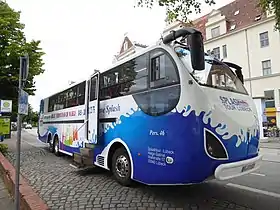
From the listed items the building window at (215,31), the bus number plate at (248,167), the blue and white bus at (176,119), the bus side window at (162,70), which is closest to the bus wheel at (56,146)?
the blue and white bus at (176,119)

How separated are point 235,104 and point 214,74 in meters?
0.68

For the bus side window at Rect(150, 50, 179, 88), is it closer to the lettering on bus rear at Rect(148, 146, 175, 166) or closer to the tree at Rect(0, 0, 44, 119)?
the lettering on bus rear at Rect(148, 146, 175, 166)

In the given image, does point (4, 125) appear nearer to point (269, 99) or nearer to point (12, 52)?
point (12, 52)

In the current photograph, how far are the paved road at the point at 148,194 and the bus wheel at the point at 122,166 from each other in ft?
0.56

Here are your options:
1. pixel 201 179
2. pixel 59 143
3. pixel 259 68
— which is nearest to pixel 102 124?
pixel 201 179

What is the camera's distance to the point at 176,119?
4512 millimetres

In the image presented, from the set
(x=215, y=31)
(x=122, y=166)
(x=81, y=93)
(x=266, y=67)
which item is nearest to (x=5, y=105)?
(x=81, y=93)

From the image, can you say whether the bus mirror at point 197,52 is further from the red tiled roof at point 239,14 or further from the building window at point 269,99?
the red tiled roof at point 239,14

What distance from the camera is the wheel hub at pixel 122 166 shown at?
595 centimetres

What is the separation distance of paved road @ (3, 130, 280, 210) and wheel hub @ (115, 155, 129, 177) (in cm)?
31

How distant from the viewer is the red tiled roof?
102ft

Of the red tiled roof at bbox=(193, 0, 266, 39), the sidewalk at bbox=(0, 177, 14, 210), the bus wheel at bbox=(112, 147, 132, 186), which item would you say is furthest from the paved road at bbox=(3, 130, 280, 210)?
the red tiled roof at bbox=(193, 0, 266, 39)

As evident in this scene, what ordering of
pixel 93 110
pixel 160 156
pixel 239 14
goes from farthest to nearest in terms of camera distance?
pixel 239 14 → pixel 93 110 → pixel 160 156

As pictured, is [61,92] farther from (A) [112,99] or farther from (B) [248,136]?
(B) [248,136]
